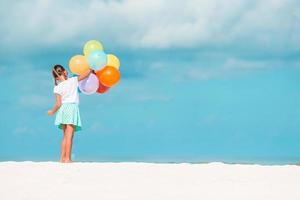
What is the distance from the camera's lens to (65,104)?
34.8 feet

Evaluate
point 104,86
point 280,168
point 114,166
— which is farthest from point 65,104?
point 280,168

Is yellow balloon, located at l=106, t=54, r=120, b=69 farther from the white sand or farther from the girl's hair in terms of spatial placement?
the white sand

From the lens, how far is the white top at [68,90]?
10.5 metres

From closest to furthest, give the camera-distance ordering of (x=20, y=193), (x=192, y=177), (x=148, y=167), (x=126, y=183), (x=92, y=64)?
(x=20, y=193) → (x=126, y=183) → (x=192, y=177) → (x=148, y=167) → (x=92, y=64)

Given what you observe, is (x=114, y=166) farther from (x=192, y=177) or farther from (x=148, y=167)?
(x=192, y=177)

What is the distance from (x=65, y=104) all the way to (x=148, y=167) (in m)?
2.19

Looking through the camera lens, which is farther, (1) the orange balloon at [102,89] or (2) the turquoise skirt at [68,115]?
(1) the orange balloon at [102,89]

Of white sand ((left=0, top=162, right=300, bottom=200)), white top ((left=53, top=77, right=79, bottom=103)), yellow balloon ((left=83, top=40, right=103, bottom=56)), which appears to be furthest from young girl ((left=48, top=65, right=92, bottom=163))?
white sand ((left=0, top=162, right=300, bottom=200))

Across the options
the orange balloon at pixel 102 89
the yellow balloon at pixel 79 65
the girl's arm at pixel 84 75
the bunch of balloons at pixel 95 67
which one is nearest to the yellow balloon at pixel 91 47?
the bunch of balloons at pixel 95 67

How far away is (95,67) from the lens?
10.5 m

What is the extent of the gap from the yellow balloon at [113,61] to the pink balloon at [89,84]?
A: 42 centimetres

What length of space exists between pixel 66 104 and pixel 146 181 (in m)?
3.10

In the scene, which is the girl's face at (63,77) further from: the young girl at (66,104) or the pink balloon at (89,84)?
the pink balloon at (89,84)

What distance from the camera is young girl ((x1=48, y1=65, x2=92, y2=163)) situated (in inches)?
415
